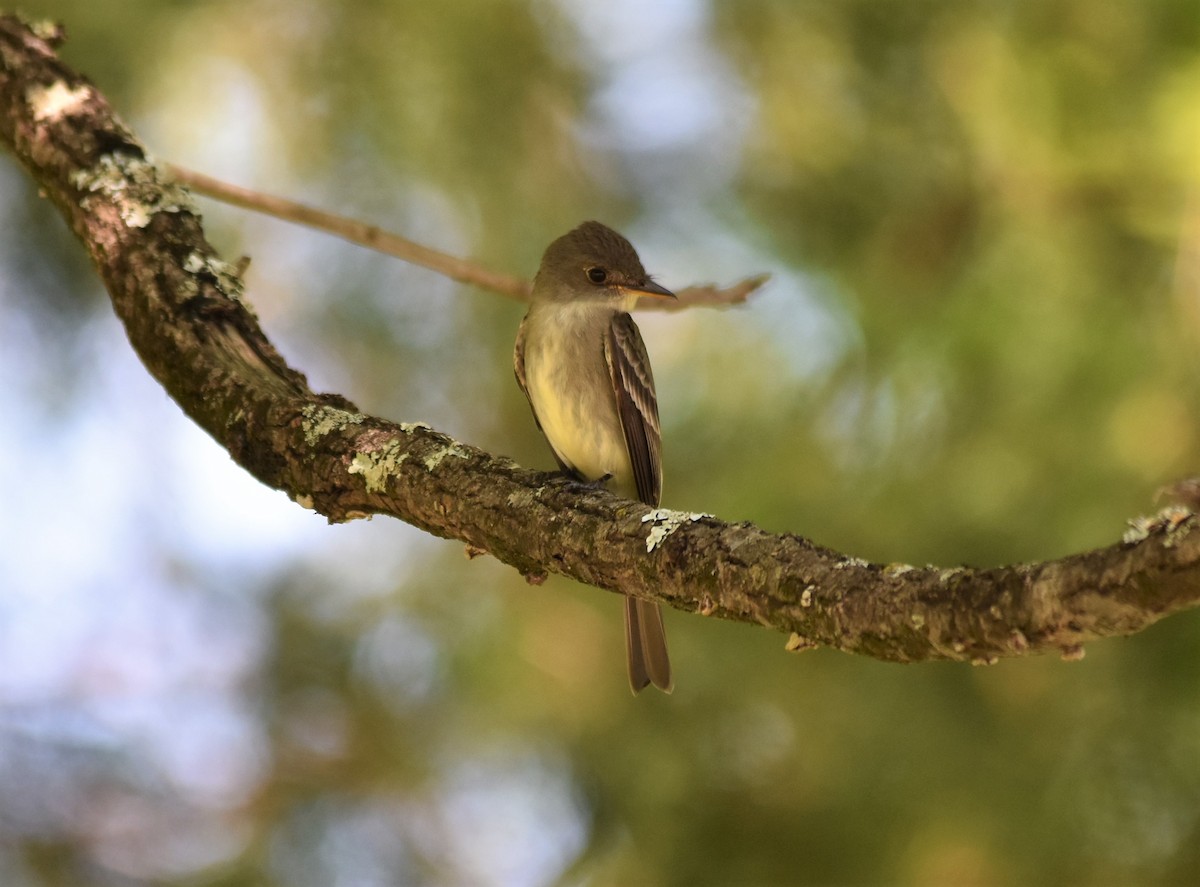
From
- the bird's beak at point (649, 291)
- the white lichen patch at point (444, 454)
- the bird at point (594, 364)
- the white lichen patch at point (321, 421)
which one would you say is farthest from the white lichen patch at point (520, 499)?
the bird's beak at point (649, 291)

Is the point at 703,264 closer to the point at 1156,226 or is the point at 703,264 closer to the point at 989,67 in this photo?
the point at 989,67

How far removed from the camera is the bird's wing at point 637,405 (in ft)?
14.9

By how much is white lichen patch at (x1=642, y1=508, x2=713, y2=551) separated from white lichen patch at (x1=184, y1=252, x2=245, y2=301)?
58.5 inches

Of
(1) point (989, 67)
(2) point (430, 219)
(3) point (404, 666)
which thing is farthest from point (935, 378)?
(3) point (404, 666)

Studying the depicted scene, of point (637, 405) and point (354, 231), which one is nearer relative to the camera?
point (354, 231)

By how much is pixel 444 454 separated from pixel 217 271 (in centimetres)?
103

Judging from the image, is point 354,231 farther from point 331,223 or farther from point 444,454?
point 444,454

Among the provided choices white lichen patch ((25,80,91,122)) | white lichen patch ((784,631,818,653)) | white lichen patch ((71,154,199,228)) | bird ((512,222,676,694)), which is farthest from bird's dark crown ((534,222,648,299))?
white lichen patch ((784,631,818,653))

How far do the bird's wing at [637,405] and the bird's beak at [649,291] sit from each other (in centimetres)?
12

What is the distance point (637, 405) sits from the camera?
455 centimetres

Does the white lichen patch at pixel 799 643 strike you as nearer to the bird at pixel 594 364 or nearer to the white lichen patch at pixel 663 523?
the white lichen patch at pixel 663 523

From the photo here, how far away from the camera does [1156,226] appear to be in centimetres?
450

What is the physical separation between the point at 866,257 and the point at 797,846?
7.74 ft

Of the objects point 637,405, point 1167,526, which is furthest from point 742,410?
point 1167,526
